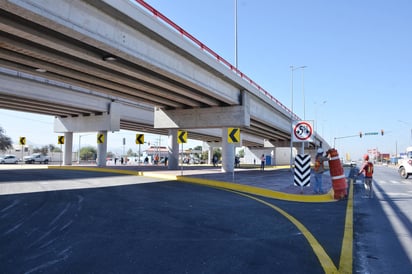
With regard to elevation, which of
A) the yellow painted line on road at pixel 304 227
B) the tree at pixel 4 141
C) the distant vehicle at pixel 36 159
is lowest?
the yellow painted line on road at pixel 304 227

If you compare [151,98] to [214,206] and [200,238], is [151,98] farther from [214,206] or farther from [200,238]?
[200,238]

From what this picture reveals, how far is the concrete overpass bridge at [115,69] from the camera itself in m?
10.1

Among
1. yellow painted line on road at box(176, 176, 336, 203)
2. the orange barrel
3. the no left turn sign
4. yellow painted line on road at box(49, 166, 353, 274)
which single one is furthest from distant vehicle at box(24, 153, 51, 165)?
the orange barrel

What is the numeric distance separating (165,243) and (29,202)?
589cm

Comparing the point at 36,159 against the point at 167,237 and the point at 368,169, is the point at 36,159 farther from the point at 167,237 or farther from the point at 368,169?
the point at 167,237

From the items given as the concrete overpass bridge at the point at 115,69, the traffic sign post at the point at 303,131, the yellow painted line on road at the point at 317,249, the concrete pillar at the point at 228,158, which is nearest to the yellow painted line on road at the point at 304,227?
the yellow painted line on road at the point at 317,249

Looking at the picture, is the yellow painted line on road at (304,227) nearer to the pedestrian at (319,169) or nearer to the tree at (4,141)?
the pedestrian at (319,169)

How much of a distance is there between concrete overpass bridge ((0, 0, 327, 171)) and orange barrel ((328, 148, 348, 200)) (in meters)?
8.21

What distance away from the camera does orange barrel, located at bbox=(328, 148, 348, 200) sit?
10938mm

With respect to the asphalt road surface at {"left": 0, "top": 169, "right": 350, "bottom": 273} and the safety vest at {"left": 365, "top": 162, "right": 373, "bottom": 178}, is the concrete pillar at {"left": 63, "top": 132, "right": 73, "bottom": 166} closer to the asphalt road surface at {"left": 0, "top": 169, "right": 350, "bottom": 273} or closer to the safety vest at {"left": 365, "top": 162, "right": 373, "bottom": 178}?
the asphalt road surface at {"left": 0, "top": 169, "right": 350, "bottom": 273}

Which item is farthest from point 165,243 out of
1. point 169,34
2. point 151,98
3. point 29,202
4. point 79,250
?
point 151,98

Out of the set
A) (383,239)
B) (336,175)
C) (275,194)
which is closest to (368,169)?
(336,175)

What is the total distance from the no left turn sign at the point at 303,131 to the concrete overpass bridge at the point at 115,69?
6.45 m

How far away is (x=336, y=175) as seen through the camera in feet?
36.4
